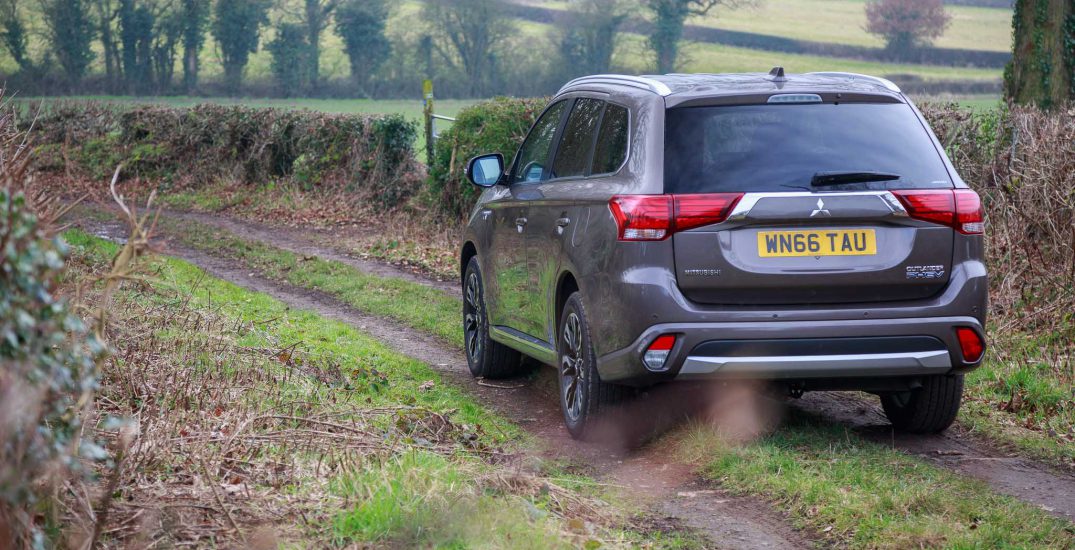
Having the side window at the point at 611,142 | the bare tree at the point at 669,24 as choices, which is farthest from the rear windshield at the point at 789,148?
the bare tree at the point at 669,24

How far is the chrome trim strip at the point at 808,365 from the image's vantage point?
5.43 meters

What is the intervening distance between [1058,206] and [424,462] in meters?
6.24

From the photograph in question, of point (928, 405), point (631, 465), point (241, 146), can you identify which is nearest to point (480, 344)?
point (631, 465)

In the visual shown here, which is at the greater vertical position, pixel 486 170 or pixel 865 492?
pixel 486 170

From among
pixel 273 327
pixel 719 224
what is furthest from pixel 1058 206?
pixel 273 327

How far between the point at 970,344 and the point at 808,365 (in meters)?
0.85

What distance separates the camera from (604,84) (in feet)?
22.0

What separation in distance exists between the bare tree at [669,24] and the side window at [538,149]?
182 feet

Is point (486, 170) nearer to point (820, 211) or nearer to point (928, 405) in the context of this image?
point (820, 211)

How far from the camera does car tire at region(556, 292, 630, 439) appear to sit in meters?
6.02

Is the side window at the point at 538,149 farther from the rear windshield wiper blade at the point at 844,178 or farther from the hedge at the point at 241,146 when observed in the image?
the hedge at the point at 241,146

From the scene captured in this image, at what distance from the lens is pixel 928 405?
621cm

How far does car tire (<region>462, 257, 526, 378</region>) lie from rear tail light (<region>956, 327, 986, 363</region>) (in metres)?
3.40

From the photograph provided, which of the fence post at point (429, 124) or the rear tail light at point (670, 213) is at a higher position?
the rear tail light at point (670, 213)
